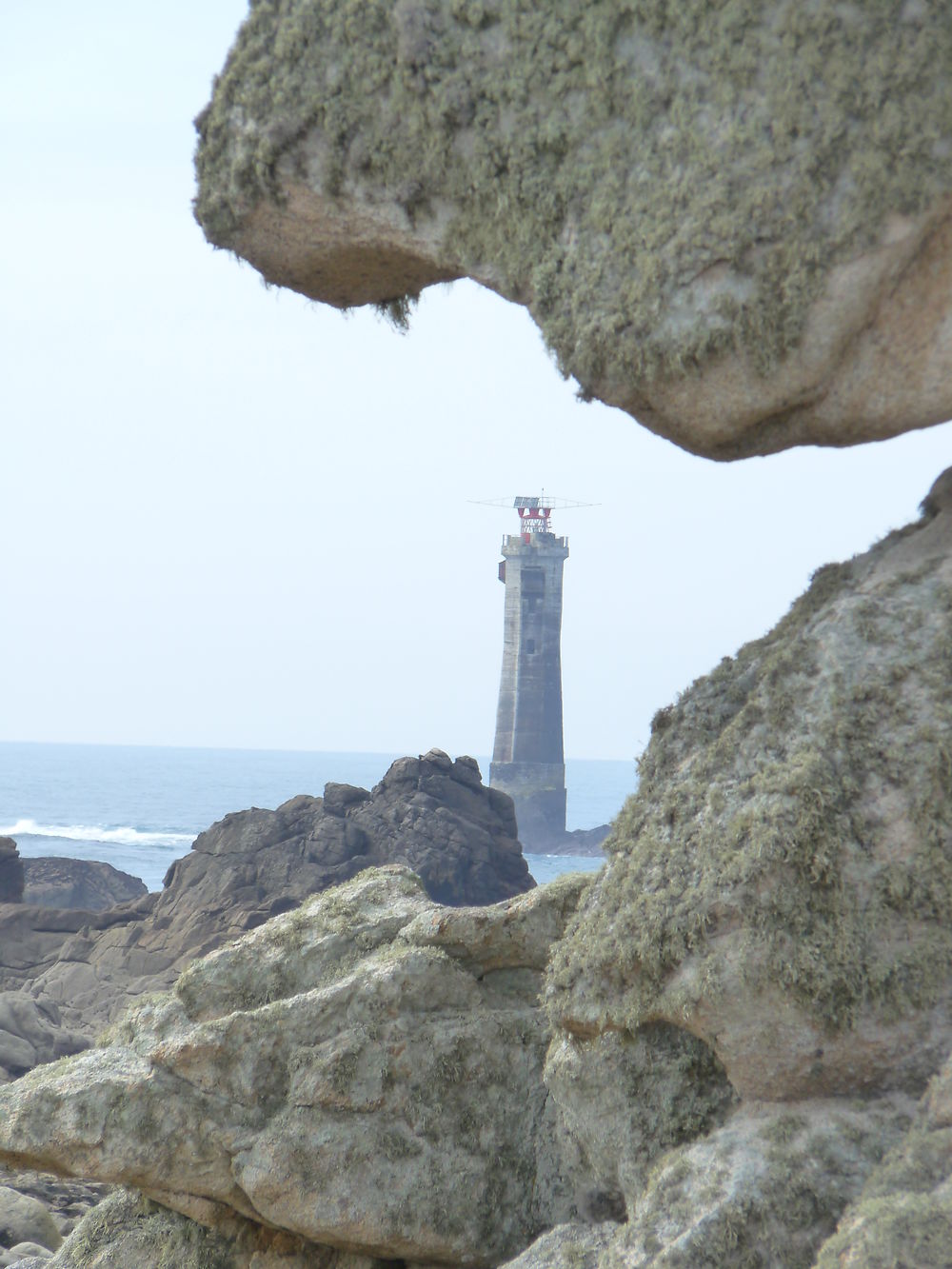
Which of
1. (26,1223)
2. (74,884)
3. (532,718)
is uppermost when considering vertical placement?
(532,718)

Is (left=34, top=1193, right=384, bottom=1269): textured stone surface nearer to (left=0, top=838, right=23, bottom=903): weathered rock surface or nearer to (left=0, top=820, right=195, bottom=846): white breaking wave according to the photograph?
(left=0, top=838, right=23, bottom=903): weathered rock surface

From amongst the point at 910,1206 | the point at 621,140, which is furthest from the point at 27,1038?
the point at 910,1206

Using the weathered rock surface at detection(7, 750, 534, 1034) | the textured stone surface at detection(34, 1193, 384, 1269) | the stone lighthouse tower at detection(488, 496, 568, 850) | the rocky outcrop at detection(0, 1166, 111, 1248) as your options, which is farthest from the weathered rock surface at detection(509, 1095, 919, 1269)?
the stone lighthouse tower at detection(488, 496, 568, 850)

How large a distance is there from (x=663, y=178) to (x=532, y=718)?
81.7 m

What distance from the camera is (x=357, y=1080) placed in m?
5.70

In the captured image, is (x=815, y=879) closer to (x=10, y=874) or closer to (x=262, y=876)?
(x=262, y=876)

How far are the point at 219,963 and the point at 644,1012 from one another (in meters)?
3.00

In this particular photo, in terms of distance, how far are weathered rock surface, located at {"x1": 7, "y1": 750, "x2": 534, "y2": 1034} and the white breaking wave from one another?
6064 centimetres

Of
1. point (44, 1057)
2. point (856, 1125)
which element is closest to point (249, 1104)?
point (856, 1125)

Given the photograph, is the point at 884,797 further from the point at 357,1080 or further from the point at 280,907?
the point at 280,907

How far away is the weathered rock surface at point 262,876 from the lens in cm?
2580

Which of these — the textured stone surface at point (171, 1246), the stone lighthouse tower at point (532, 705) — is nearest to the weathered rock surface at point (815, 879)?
the textured stone surface at point (171, 1246)

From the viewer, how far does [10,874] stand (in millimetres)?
29359

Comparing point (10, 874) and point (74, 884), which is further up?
point (10, 874)
